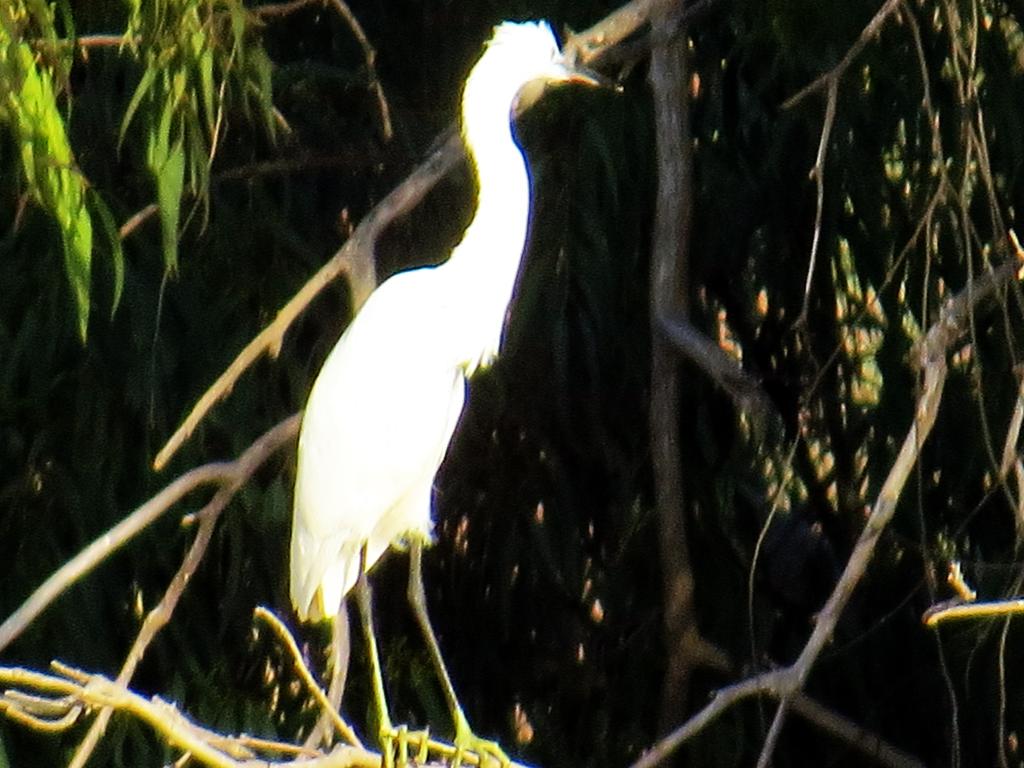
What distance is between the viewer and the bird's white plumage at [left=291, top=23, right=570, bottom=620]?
185 centimetres

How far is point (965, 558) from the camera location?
241cm

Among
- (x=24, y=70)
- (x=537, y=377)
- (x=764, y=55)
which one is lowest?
(x=537, y=377)

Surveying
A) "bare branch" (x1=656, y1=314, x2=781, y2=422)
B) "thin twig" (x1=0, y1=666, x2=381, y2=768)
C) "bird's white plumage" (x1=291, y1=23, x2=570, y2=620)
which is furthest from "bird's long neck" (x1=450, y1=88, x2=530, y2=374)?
"thin twig" (x1=0, y1=666, x2=381, y2=768)

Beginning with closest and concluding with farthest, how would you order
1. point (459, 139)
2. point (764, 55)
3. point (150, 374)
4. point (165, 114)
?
1. point (165, 114)
2. point (459, 139)
3. point (150, 374)
4. point (764, 55)

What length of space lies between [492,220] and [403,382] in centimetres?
21

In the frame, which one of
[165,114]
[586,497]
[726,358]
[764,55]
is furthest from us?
[586,497]

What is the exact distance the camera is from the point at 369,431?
1983 millimetres

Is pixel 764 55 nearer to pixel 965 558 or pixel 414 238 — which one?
pixel 414 238

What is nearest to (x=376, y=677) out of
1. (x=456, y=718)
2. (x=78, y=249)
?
(x=456, y=718)

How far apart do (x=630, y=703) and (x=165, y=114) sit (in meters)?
1.24

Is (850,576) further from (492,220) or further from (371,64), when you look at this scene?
(371,64)

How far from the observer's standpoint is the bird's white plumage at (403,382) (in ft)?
6.07

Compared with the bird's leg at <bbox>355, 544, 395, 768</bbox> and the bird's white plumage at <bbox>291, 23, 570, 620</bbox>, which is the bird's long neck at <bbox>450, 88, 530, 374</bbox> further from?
the bird's leg at <bbox>355, 544, 395, 768</bbox>

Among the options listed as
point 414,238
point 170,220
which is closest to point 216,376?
point 414,238
